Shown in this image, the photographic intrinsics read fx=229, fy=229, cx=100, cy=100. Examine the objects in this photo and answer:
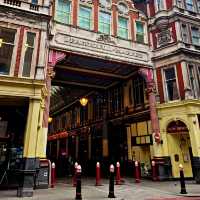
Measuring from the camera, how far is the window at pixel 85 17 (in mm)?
18000

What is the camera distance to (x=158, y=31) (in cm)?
2008

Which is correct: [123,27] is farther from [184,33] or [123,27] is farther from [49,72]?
[49,72]

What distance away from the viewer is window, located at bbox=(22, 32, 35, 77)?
1306 cm

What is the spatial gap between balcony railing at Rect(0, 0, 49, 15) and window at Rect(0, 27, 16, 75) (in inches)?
62.2

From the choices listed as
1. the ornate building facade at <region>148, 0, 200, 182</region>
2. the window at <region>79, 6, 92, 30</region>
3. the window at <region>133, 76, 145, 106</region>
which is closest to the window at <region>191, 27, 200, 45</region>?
the ornate building facade at <region>148, 0, 200, 182</region>

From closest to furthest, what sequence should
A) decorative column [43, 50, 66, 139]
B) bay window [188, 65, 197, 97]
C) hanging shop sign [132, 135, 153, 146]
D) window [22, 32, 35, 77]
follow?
window [22, 32, 35, 77], decorative column [43, 50, 66, 139], bay window [188, 65, 197, 97], hanging shop sign [132, 135, 153, 146]

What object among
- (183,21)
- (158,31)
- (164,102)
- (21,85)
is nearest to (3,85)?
(21,85)

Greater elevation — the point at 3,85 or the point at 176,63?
the point at 176,63

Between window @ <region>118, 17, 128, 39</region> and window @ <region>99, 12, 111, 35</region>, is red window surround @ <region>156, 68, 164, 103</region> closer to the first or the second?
window @ <region>118, 17, 128, 39</region>

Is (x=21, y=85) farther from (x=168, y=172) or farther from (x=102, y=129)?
(x=102, y=129)

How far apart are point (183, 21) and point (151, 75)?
525 cm

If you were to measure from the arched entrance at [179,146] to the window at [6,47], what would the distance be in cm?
1241

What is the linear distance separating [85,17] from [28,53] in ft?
22.8

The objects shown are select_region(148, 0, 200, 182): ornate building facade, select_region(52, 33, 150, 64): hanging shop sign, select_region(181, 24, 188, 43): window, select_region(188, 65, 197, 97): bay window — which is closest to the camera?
select_region(52, 33, 150, 64): hanging shop sign
